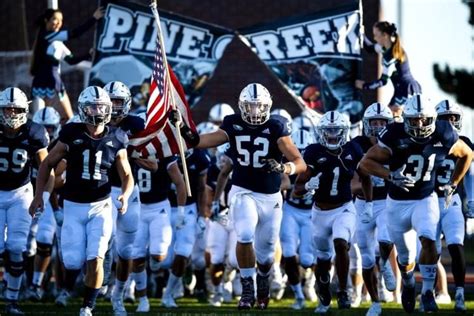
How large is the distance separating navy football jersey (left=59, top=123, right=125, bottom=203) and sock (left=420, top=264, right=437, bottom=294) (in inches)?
114

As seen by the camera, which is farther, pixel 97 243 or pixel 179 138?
pixel 179 138

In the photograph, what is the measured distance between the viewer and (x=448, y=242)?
13.0 m

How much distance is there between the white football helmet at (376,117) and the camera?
14.1m

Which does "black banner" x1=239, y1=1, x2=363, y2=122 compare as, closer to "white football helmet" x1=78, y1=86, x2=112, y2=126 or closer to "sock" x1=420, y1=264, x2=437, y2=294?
"sock" x1=420, y1=264, x2=437, y2=294

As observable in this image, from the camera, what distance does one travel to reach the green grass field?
12969 mm

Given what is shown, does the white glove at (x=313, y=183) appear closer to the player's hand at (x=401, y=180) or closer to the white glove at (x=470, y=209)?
the player's hand at (x=401, y=180)

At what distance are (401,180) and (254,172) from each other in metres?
1.36

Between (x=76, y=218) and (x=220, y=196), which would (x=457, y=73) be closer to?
(x=220, y=196)

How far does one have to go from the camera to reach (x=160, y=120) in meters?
13.0

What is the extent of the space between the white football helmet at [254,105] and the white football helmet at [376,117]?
1757 millimetres

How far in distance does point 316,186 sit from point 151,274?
11.7ft

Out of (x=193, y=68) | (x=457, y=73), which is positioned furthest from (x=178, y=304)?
(x=457, y=73)

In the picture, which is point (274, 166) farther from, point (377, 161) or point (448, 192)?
point (448, 192)

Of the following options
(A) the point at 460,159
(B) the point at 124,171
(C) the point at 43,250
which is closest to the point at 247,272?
(B) the point at 124,171
